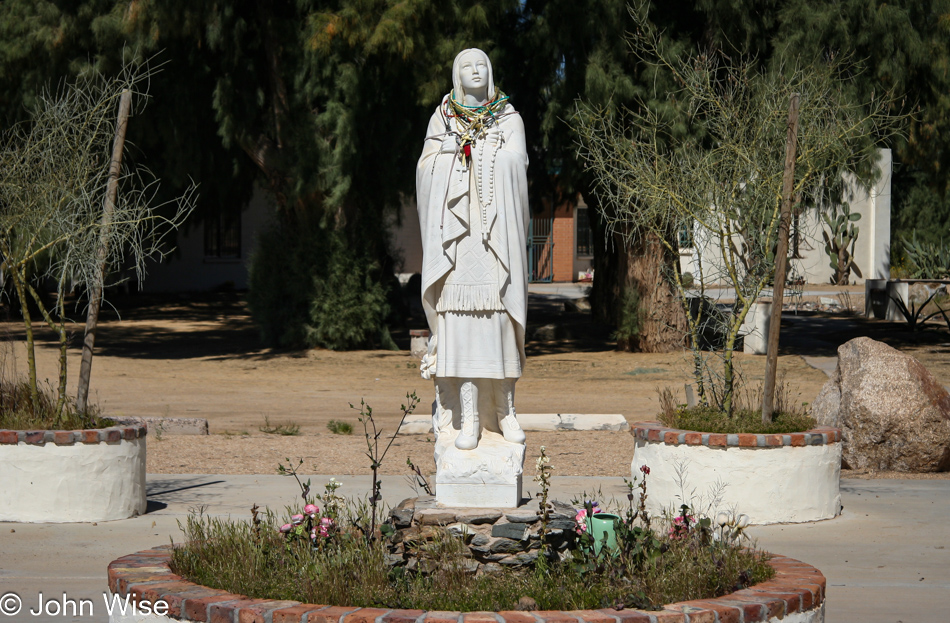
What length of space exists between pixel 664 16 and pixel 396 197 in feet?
18.9

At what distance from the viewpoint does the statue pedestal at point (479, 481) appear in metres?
5.21

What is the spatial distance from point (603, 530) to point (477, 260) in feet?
4.93

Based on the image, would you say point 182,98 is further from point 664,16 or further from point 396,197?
point 664,16

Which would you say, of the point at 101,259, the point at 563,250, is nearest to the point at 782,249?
the point at 101,259

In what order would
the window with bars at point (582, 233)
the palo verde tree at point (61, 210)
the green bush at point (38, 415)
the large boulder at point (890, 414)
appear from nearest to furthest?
1. the green bush at point (38, 415)
2. the palo verde tree at point (61, 210)
3. the large boulder at point (890, 414)
4. the window with bars at point (582, 233)

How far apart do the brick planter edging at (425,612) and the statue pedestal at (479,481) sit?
0.91 m

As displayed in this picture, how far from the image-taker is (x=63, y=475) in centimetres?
725

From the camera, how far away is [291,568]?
4.86 m

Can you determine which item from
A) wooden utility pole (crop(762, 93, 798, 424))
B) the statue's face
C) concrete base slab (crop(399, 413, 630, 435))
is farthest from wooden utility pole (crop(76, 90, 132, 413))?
wooden utility pole (crop(762, 93, 798, 424))

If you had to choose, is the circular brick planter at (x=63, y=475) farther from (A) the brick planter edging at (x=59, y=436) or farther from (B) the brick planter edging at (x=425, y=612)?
(B) the brick planter edging at (x=425, y=612)

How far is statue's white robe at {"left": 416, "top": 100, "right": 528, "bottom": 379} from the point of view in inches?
211

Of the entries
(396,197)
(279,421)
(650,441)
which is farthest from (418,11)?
(650,441)

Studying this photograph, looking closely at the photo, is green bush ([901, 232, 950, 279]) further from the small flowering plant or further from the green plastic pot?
the small flowering plant

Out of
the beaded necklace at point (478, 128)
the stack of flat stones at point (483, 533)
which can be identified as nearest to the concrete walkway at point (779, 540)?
the stack of flat stones at point (483, 533)
